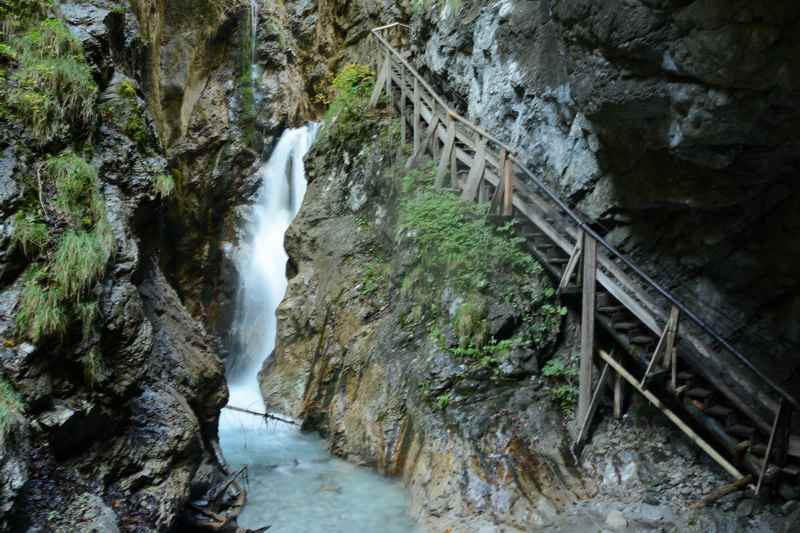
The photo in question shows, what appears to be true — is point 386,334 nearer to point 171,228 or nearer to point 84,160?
point 84,160

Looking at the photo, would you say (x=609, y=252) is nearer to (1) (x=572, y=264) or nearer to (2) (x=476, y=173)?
(1) (x=572, y=264)

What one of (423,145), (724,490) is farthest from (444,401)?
(423,145)

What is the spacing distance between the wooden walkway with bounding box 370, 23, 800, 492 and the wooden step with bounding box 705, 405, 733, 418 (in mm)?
11

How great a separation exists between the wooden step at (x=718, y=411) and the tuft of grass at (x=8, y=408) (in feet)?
21.4

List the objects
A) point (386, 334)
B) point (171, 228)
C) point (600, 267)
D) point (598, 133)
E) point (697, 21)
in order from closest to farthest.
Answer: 1. point (697, 21)
2. point (598, 133)
3. point (600, 267)
4. point (386, 334)
5. point (171, 228)

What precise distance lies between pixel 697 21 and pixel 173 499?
5948 mm

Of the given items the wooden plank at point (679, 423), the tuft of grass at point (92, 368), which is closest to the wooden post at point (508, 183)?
the wooden plank at point (679, 423)

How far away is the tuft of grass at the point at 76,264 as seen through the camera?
4.87m

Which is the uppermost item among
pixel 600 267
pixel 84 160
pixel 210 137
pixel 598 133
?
pixel 210 137

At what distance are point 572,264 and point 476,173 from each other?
2607 millimetres

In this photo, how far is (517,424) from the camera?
7293mm

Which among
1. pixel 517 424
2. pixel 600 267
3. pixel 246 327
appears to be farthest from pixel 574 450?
pixel 246 327

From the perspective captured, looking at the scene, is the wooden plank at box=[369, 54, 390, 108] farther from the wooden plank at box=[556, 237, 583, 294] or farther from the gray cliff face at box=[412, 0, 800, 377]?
the wooden plank at box=[556, 237, 583, 294]

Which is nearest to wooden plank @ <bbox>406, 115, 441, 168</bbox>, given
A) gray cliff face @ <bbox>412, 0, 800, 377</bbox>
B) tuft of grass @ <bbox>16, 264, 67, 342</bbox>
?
gray cliff face @ <bbox>412, 0, 800, 377</bbox>
